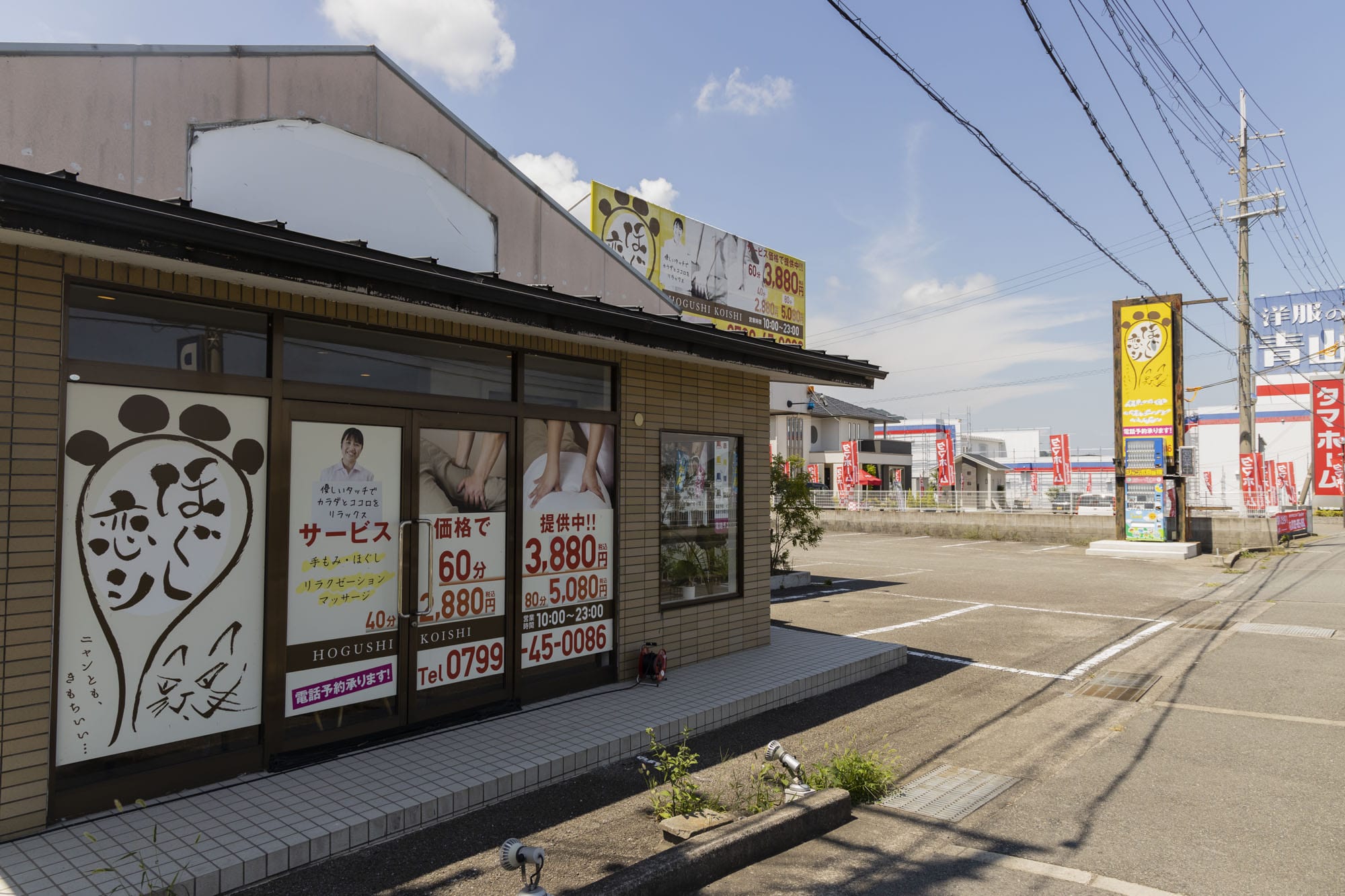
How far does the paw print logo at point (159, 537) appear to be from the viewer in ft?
14.5

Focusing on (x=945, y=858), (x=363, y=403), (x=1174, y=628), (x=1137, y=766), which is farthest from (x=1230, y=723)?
(x=363, y=403)

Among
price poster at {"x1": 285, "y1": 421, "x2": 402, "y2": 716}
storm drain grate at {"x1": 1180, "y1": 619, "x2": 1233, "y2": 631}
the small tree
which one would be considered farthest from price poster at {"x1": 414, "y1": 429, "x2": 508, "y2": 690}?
storm drain grate at {"x1": 1180, "y1": 619, "x2": 1233, "y2": 631}

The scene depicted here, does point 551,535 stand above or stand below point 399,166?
below

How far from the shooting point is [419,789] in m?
4.72

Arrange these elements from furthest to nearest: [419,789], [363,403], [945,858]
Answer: [363,403] → [419,789] → [945,858]

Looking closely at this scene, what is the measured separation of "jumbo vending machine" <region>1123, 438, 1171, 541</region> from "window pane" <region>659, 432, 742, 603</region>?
19.4 metres

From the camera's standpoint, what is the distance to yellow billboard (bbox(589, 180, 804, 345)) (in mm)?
18562

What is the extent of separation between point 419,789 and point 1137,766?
5181mm

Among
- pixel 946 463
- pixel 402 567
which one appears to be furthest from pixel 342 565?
pixel 946 463

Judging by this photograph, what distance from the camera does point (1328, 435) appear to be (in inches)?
1438

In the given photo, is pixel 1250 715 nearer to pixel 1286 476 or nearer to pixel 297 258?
pixel 297 258

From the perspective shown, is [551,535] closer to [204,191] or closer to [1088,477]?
[204,191]

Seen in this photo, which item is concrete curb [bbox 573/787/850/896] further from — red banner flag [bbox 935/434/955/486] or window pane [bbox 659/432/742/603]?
red banner flag [bbox 935/434/955/486]

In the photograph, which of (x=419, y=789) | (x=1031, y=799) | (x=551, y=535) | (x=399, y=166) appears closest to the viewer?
(x=419, y=789)
